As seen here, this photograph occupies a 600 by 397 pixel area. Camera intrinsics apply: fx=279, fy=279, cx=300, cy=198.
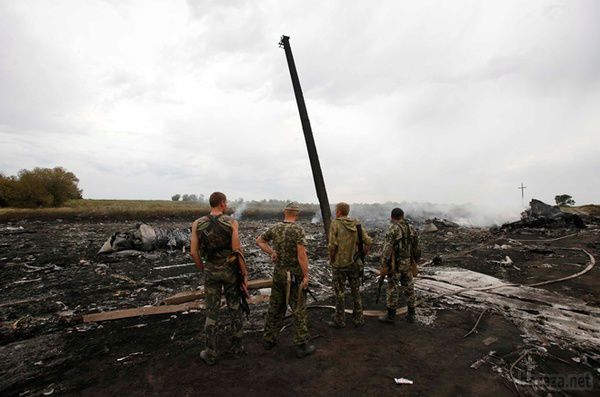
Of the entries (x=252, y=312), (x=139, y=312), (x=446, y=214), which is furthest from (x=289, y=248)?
(x=446, y=214)

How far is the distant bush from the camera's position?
2836 cm

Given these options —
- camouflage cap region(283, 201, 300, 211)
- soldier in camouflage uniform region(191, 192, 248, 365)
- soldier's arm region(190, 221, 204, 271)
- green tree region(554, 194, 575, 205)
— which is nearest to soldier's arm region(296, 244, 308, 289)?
camouflage cap region(283, 201, 300, 211)

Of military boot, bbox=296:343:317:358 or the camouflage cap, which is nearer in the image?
military boot, bbox=296:343:317:358

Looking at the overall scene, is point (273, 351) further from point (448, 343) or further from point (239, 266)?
point (448, 343)

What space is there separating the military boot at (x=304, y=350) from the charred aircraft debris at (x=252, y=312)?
29 centimetres

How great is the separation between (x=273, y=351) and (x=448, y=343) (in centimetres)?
251

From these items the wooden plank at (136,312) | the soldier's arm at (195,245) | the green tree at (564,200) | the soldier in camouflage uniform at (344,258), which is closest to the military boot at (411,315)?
the soldier in camouflage uniform at (344,258)

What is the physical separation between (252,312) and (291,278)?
6.98ft

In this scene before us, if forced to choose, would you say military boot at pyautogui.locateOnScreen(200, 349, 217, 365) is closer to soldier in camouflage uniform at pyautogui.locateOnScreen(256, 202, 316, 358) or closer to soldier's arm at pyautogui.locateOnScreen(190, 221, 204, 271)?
soldier in camouflage uniform at pyautogui.locateOnScreen(256, 202, 316, 358)

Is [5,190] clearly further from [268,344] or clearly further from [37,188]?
[268,344]

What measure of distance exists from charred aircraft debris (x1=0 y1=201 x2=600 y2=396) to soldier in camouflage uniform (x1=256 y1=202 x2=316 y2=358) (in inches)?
19.0

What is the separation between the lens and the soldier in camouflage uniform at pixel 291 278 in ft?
12.1

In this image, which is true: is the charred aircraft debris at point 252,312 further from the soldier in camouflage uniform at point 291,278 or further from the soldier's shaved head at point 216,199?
the soldier's shaved head at point 216,199

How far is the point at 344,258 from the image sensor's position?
4.51m
